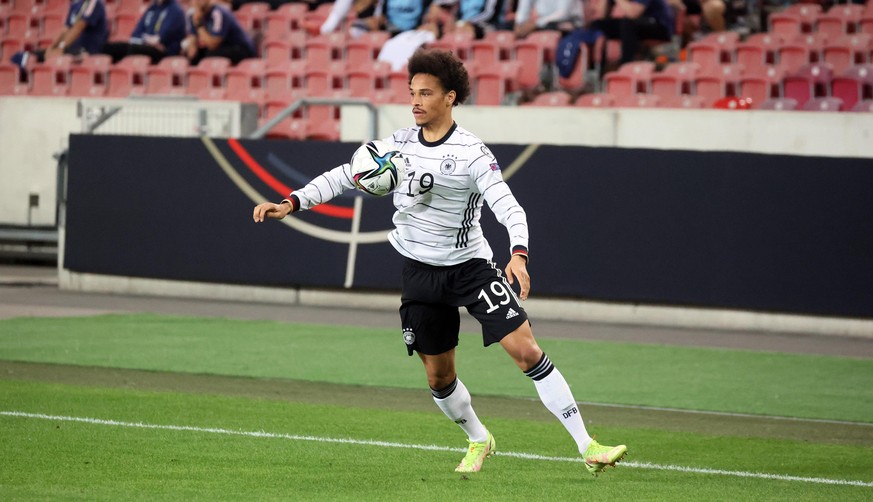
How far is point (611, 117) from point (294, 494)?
11.3 m

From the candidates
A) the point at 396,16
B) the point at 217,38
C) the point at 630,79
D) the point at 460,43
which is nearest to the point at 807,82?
Answer: the point at 630,79

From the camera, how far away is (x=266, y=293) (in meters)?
18.3

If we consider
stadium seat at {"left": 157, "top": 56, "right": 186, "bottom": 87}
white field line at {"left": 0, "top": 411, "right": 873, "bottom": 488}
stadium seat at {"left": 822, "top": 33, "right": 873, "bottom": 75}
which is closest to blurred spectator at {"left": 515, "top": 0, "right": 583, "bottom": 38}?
stadium seat at {"left": 822, "top": 33, "right": 873, "bottom": 75}

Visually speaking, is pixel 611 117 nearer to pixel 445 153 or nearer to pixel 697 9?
pixel 697 9

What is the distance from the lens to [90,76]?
941 inches

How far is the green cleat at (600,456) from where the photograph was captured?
6961 mm

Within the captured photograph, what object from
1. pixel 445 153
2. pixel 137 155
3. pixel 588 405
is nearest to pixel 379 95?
pixel 137 155

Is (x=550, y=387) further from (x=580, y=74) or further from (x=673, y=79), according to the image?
(x=580, y=74)

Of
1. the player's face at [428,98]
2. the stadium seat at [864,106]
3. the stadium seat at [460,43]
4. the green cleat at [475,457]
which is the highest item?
the player's face at [428,98]

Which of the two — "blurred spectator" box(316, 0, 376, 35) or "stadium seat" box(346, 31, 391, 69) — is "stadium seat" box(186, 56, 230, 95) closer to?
"blurred spectator" box(316, 0, 376, 35)

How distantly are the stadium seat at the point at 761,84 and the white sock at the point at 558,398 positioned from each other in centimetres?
1191

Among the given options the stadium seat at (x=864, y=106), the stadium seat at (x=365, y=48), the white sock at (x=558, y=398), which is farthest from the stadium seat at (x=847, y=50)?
the white sock at (x=558, y=398)

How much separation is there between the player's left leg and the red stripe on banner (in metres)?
10.6

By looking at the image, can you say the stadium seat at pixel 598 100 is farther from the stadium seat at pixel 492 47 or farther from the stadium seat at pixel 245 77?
the stadium seat at pixel 245 77
